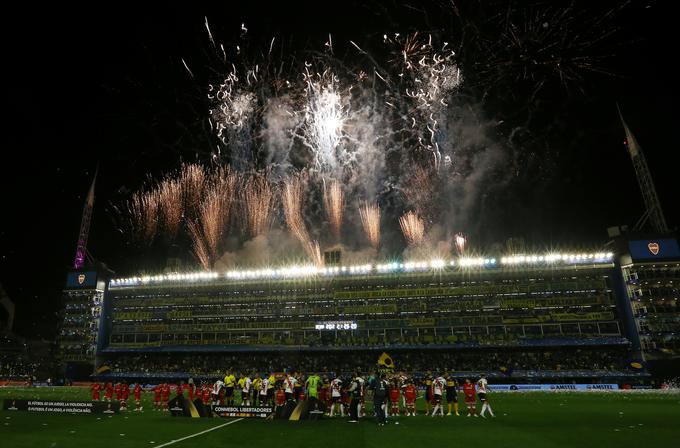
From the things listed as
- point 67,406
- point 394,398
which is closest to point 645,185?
point 394,398

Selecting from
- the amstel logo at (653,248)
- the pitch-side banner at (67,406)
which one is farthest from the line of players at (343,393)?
the amstel logo at (653,248)

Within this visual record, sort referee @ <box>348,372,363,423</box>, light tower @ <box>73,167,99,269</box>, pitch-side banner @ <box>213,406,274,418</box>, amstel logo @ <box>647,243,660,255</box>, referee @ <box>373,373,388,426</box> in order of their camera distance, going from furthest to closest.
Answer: light tower @ <box>73,167,99,269</box> → amstel logo @ <box>647,243,660,255</box> → pitch-side banner @ <box>213,406,274,418</box> → referee @ <box>348,372,363,423</box> → referee @ <box>373,373,388,426</box>

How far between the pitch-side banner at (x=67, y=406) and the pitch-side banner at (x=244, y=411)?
20.0 feet

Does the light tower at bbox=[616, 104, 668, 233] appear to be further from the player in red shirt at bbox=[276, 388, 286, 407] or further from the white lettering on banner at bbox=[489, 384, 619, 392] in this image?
the player in red shirt at bbox=[276, 388, 286, 407]

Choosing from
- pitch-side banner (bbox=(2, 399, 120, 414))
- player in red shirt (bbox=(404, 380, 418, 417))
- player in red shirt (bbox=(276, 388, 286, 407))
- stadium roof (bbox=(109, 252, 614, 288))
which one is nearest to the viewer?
player in red shirt (bbox=(404, 380, 418, 417))

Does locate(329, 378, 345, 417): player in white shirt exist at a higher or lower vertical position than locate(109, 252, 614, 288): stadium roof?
lower

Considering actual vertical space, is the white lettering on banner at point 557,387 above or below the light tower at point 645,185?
below

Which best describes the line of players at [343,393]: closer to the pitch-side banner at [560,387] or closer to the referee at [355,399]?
the referee at [355,399]

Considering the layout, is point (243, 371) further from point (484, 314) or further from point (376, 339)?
point (484, 314)

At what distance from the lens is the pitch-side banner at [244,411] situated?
17938 millimetres

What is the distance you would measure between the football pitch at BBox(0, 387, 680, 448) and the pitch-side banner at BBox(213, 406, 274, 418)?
1.52ft

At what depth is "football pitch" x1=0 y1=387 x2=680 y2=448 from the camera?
12.4 metres

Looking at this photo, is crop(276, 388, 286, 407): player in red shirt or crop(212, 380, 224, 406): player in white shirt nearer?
crop(276, 388, 286, 407): player in red shirt

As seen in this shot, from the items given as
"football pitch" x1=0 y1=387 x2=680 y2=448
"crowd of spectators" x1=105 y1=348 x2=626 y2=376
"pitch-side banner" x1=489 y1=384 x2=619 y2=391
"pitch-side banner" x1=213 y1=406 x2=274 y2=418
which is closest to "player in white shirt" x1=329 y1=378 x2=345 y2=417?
"football pitch" x1=0 y1=387 x2=680 y2=448
